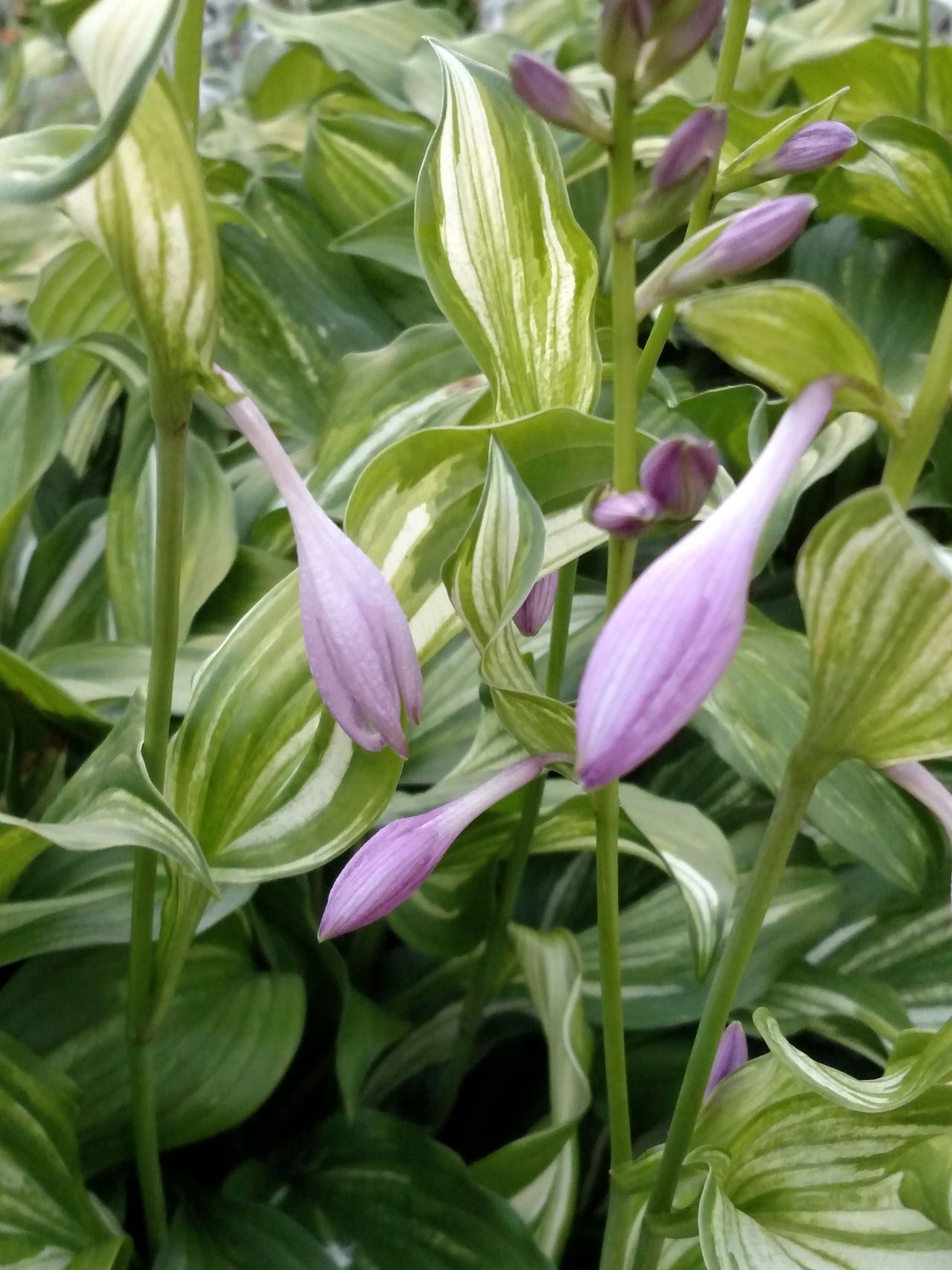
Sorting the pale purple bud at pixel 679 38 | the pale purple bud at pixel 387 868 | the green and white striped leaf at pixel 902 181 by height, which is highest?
the pale purple bud at pixel 679 38

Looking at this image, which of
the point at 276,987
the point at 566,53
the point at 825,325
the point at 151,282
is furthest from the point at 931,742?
the point at 566,53

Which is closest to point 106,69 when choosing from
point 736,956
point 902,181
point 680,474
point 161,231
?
point 161,231

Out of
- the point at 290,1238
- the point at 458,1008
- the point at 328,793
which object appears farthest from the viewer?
the point at 458,1008

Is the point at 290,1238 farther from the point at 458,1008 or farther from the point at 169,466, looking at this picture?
the point at 169,466

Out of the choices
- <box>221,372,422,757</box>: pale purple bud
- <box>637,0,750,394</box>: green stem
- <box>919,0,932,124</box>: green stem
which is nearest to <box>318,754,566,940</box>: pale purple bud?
<box>221,372,422,757</box>: pale purple bud

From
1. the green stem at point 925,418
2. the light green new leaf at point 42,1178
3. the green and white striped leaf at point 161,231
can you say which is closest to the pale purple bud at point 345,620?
the green and white striped leaf at point 161,231

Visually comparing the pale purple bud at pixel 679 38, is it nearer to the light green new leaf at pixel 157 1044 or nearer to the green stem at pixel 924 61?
the light green new leaf at pixel 157 1044
